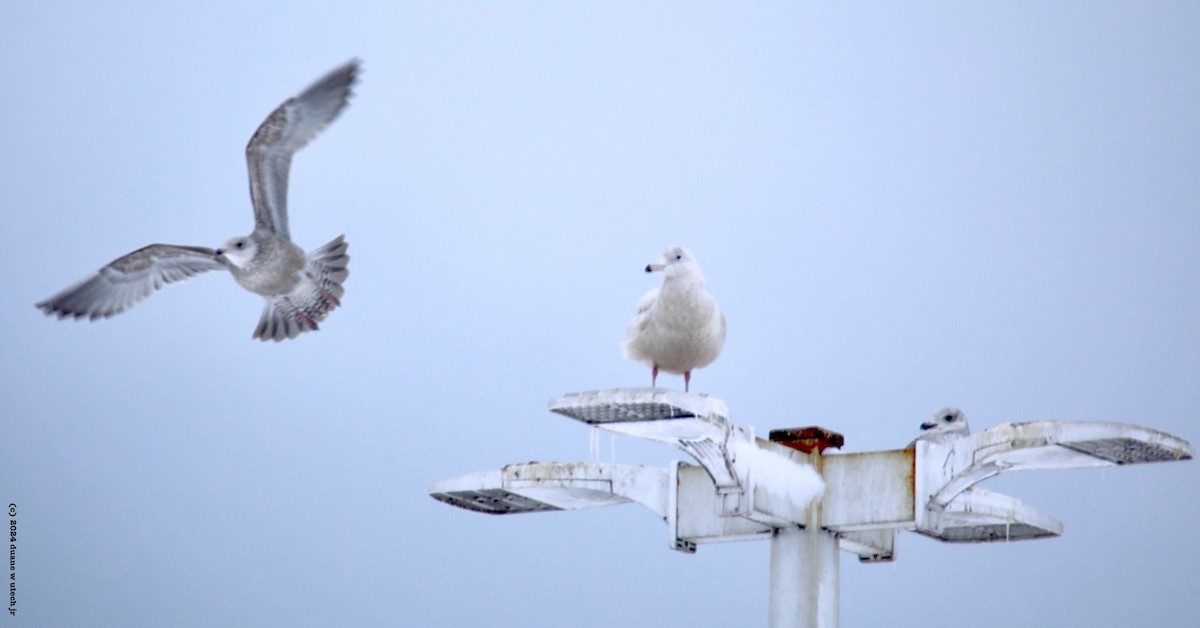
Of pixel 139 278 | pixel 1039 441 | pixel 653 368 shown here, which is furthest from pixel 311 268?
pixel 1039 441

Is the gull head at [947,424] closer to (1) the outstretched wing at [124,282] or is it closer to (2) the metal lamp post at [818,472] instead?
(2) the metal lamp post at [818,472]

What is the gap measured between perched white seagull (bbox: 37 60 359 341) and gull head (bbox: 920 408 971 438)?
6.28 m

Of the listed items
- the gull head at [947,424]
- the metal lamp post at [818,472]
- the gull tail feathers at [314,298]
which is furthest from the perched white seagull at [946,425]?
the gull tail feathers at [314,298]

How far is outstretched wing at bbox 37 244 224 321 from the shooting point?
57.8 ft

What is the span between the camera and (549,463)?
11742mm

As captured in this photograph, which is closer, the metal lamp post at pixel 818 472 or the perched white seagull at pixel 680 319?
the metal lamp post at pixel 818 472

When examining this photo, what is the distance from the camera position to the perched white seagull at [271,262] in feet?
55.6

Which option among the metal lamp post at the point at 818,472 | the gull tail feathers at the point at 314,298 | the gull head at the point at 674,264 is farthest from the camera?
the gull tail feathers at the point at 314,298

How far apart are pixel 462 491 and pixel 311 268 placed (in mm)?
5962

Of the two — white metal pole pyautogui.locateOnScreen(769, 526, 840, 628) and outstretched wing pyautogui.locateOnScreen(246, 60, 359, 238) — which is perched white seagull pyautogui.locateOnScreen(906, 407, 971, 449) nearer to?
white metal pole pyautogui.locateOnScreen(769, 526, 840, 628)

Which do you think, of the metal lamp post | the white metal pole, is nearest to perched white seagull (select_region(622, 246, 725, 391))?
the metal lamp post

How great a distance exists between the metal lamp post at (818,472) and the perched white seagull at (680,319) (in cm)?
166

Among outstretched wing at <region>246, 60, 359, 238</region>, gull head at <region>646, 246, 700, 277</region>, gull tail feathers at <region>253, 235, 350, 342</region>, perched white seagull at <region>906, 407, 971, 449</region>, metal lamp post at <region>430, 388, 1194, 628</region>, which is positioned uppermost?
outstretched wing at <region>246, 60, 359, 238</region>

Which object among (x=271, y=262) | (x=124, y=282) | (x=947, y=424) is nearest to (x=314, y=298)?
(x=271, y=262)
